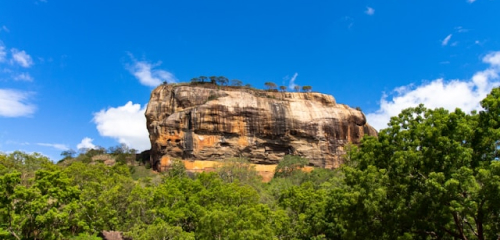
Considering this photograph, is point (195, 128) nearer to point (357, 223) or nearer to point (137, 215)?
point (137, 215)

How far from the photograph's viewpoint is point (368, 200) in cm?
1003

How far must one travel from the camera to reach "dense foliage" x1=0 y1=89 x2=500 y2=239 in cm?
909

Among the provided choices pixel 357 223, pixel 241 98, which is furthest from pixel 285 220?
pixel 241 98

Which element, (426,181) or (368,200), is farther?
(368,200)

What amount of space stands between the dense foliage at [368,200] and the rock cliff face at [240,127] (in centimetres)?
2472

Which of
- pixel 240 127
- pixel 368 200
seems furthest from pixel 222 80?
pixel 368 200

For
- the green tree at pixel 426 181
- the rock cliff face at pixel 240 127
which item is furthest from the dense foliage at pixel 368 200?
the rock cliff face at pixel 240 127

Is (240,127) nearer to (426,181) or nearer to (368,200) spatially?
(368,200)

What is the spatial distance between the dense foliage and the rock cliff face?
24718mm

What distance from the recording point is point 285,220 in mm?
15633

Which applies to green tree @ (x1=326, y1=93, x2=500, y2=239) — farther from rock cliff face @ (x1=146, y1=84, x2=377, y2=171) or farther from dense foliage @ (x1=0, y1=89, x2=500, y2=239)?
rock cliff face @ (x1=146, y1=84, x2=377, y2=171)

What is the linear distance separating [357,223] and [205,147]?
34382 mm

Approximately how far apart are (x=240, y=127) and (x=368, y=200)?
35.8 m

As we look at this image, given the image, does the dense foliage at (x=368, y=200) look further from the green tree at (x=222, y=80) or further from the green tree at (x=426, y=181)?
the green tree at (x=222, y=80)
